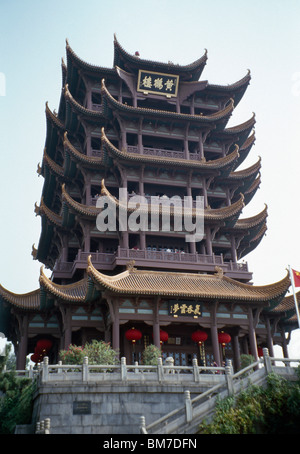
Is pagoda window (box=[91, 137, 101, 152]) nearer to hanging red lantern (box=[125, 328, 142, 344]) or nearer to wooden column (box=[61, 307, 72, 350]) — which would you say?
wooden column (box=[61, 307, 72, 350])

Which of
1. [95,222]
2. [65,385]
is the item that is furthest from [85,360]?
[95,222]

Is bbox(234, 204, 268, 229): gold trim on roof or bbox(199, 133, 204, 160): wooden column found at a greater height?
bbox(199, 133, 204, 160): wooden column

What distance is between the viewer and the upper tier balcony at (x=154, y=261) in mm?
26672

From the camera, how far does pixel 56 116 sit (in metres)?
37.2

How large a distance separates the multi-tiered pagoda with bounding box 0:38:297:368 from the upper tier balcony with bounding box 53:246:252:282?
61 millimetres

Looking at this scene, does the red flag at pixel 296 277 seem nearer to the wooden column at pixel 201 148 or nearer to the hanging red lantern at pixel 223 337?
the hanging red lantern at pixel 223 337

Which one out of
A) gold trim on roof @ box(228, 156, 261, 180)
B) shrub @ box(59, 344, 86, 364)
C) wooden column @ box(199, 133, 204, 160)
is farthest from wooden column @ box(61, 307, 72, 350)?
gold trim on roof @ box(228, 156, 261, 180)

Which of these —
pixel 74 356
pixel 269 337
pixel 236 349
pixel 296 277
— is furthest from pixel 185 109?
pixel 74 356

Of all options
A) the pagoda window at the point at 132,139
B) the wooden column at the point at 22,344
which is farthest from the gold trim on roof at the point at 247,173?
the wooden column at the point at 22,344

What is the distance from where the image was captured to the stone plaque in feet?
52.8

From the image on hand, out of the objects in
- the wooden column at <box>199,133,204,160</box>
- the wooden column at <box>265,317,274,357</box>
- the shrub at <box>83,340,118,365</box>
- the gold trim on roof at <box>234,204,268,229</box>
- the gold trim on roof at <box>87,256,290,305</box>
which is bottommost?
the shrub at <box>83,340,118,365</box>

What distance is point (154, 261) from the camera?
2695 cm

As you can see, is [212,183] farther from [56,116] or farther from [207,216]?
[56,116]

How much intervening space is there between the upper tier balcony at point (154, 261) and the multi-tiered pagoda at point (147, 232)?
0.06 meters
